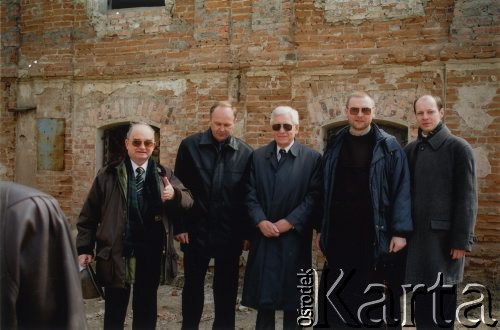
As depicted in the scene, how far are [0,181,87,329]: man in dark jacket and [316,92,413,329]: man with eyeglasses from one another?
2.48 meters

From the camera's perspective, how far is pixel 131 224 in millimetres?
3639

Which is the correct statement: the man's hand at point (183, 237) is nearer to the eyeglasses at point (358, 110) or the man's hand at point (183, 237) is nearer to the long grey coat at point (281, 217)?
the long grey coat at point (281, 217)

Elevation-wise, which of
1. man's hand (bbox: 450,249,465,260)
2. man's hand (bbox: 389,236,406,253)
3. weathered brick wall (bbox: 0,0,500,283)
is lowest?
man's hand (bbox: 450,249,465,260)

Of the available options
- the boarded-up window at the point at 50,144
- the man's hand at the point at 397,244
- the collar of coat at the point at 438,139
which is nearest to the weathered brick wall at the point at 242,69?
the boarded-up window at the point at 50,144

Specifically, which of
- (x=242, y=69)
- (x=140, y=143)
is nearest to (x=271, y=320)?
(x=140, y=143)

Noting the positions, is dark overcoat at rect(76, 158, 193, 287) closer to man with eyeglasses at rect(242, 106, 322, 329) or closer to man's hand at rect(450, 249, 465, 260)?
man with eyeglasses at rect(242, 106, 322, 329)

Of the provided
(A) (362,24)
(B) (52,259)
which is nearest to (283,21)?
(A) (362,24)

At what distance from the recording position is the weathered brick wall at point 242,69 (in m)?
5.90

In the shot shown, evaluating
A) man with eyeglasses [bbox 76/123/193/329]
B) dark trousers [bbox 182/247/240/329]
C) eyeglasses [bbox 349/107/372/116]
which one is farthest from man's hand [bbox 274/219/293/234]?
eyeglasses [bbox 349/107/372/116]

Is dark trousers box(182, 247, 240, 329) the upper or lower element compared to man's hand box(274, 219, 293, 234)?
lower

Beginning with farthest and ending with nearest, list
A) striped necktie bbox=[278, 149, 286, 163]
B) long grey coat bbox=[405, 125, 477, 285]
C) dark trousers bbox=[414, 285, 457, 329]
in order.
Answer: striped necktie bbox=[278, 149, 286, 163] < dark trousers bbox=[414, 285, 457, 329] < long grey coat bbox=[405, 125, 477, 285]

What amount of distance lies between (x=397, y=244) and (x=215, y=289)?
1.52 meters

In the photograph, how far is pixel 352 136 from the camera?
12.3ft

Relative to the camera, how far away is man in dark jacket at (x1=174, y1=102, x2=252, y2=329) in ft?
13.1
